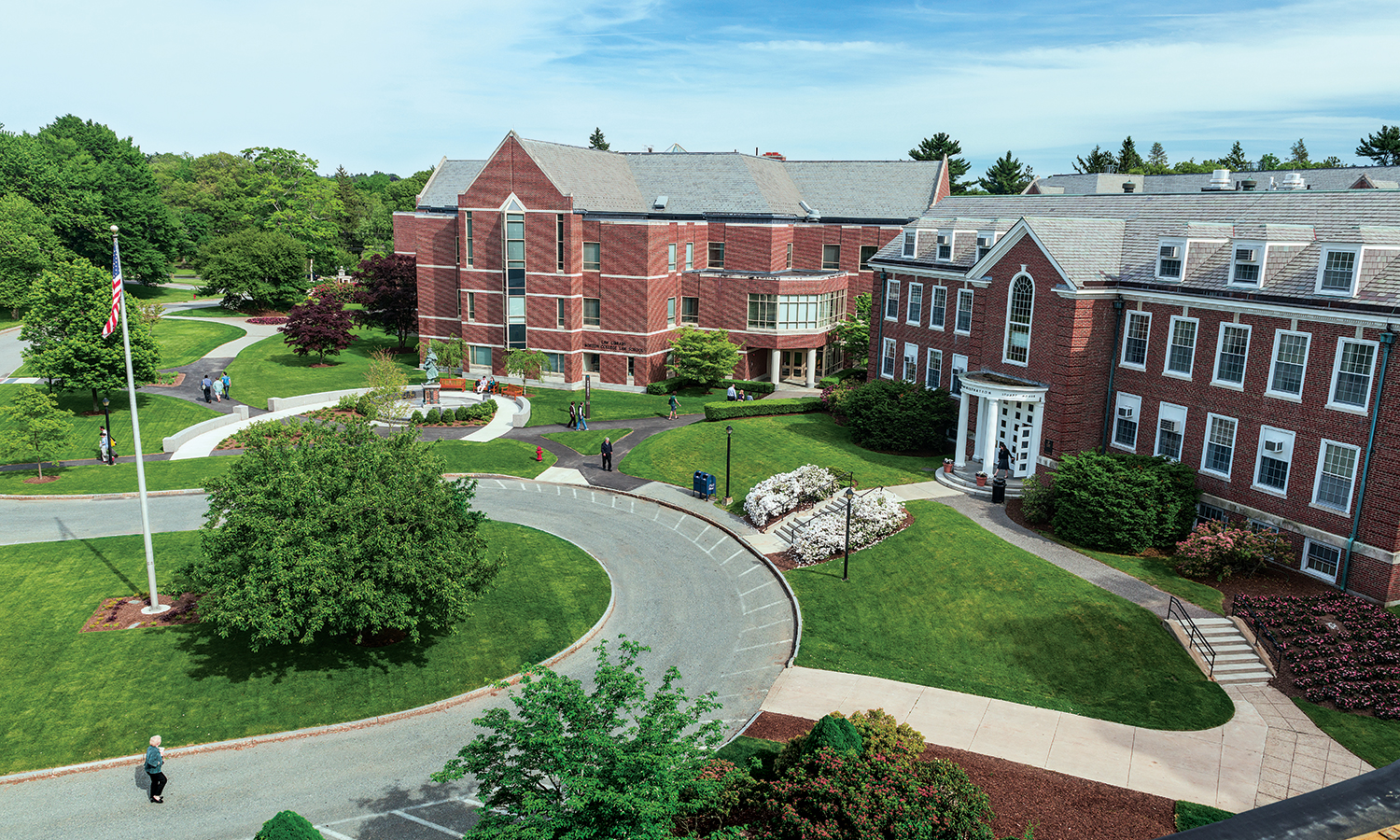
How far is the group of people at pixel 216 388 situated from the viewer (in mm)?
57219

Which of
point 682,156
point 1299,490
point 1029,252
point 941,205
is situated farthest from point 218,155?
point 1299,490

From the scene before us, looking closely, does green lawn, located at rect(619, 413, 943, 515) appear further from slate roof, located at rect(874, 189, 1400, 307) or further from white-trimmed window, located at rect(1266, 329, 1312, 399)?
white-trimmed window, located at rect(1266, 329, 1312, 399)

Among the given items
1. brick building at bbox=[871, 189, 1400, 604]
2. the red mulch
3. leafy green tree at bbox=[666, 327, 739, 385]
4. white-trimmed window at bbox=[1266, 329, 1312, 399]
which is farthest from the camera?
leafy green tree at bbox=[666, 327, 739, 385]

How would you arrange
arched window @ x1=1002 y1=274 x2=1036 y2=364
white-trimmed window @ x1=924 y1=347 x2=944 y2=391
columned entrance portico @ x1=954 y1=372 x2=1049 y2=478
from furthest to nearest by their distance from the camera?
white-trimmed window @ x1=924 y1=347 x2=944 y2=391
arched window @ x1=1002 y1=274 x2=1036 y2=364
columned entrance portico @ x1=954 y1=372 x2=1049 y2=478

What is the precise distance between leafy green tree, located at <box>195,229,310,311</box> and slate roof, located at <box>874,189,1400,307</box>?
7680cm

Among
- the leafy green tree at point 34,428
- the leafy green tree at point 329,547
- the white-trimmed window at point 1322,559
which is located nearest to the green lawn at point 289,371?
the leafy green tree at point 34,428

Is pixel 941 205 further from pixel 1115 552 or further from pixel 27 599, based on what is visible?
pixel 27 599

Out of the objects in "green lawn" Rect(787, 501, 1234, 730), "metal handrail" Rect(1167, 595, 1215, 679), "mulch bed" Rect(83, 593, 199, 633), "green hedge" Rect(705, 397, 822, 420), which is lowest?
"mulch bed" Rect(83, 593, 199, 633)

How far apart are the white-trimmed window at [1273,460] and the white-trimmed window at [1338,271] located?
4774mm

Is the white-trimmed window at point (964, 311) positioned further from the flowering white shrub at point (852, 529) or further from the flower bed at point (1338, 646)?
the flower bed at point (1338, 646)

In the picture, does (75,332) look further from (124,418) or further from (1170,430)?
(1170,430)

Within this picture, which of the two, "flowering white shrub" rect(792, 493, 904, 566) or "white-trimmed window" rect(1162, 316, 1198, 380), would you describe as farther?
"flowering white shrub" rect(792, 493, 904, 566)

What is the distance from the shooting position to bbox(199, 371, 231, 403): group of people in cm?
5722

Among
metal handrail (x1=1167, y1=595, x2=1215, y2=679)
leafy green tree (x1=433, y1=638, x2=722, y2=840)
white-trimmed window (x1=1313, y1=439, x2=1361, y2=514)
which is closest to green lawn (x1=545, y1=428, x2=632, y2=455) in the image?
metal handrail (x1=1167, y1=595, x2=1215, y2=679)
